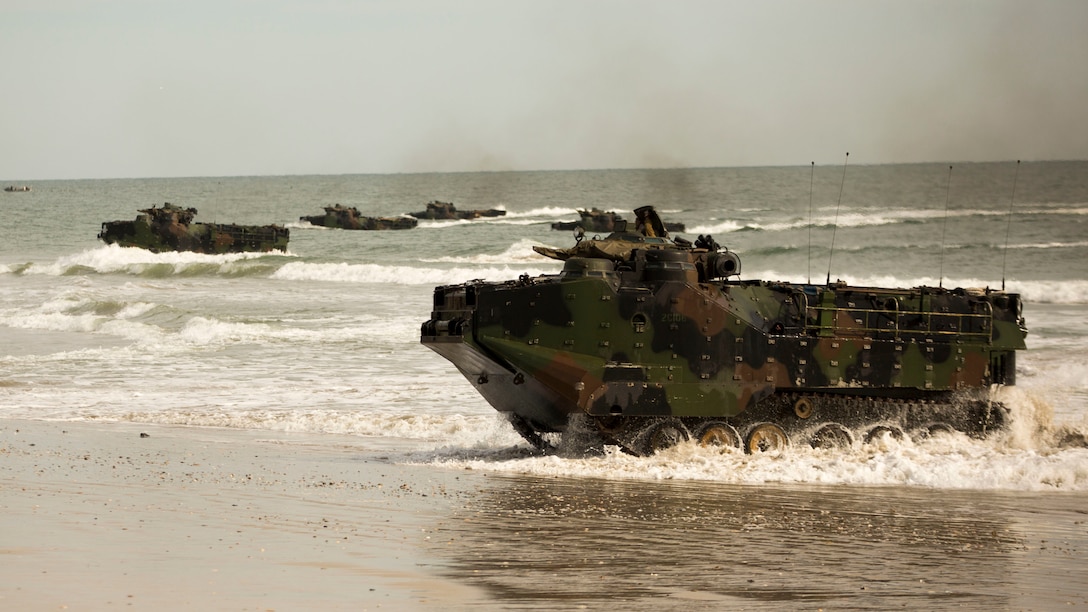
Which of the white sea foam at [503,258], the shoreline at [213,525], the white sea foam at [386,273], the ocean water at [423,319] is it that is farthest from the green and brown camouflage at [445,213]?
the shoreline at [213,525]

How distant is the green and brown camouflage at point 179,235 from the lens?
5697 centimetres

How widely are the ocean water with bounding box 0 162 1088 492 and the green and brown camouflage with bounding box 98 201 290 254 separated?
637mm

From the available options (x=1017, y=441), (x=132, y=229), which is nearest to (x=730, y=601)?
(x=1017, y=441)

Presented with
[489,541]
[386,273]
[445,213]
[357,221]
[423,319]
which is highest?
[445,213]

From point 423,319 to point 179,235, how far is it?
83.4ft

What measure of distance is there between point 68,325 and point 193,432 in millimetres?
16844

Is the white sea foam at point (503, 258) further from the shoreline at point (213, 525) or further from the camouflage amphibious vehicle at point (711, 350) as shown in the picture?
the shoreline at point (213, 525)

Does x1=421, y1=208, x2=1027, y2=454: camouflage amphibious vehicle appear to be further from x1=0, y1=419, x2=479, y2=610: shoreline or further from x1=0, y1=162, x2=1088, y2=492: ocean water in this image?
x1=0, y1=419, x2=479, y2=610: shoreline

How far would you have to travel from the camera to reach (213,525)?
12.1 meters

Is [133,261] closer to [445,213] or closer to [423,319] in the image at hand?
[423,319]

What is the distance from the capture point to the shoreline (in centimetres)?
968

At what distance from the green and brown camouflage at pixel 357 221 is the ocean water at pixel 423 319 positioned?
4.48 feet

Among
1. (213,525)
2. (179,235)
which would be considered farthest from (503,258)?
(213,525)

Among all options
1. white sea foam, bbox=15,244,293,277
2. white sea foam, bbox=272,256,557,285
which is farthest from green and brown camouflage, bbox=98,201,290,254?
white sea foam, bbox=272,256,557,285
